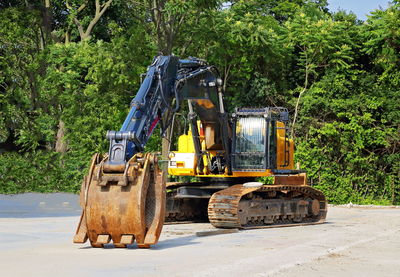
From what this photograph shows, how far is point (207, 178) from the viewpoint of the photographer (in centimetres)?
1834

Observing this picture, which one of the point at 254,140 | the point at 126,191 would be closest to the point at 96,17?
the point at 254,140

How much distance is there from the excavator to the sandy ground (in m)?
0.57

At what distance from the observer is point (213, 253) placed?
1135cm

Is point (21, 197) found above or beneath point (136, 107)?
beneath

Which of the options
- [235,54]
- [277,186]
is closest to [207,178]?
[277,186]

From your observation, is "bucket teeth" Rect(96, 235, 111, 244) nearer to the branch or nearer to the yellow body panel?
the yellow body panel

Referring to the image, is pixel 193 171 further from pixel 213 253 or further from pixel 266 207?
pixel 213 253

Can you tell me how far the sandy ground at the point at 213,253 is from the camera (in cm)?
934

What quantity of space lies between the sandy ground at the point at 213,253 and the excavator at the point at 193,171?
1.86ft

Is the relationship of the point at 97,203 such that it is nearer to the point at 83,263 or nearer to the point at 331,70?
the point at 83,263

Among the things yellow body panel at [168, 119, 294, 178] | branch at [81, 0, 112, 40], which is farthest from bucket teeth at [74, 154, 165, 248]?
branch at [81, 0, 112, 40]

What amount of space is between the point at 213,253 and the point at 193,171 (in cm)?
646

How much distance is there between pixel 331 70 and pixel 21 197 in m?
13.0

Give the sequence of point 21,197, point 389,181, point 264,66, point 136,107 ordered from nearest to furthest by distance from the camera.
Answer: point 136,107 → point 21,197 → point 389,181 → point 264,66
